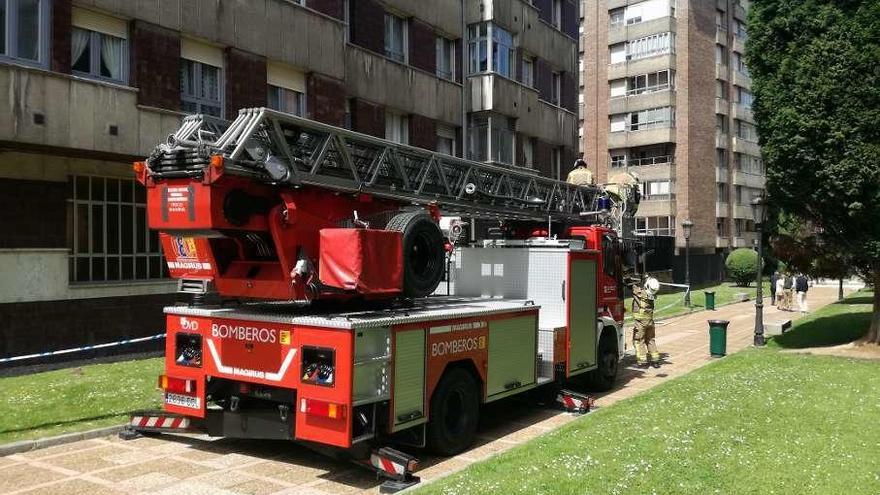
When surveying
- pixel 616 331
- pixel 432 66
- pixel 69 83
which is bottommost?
pixel 616 331

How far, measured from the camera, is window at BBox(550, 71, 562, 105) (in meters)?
31.3

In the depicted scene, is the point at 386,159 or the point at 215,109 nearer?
the point at 386,159

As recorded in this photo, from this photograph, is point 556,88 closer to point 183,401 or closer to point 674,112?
point 674,112

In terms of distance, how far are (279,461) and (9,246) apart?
29.1 feet

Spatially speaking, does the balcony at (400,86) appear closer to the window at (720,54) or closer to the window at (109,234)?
the window at (109,234)

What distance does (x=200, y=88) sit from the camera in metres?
16.4

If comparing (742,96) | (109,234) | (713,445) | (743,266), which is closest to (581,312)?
(713,445)

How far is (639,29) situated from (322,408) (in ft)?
168

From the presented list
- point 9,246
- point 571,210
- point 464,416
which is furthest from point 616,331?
point 9,246

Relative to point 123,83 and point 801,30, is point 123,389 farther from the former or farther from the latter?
point 801,30

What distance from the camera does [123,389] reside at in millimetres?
10859

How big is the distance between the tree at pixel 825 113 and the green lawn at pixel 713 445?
4089mm

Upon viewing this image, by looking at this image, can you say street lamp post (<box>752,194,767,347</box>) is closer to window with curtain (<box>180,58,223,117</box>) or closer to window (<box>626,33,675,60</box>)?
window with curtain (<box>180,58,223,117</box>)

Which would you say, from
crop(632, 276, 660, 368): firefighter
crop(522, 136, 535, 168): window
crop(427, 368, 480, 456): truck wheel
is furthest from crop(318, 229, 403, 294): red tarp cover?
crop(522, 136, 535, 168): window
